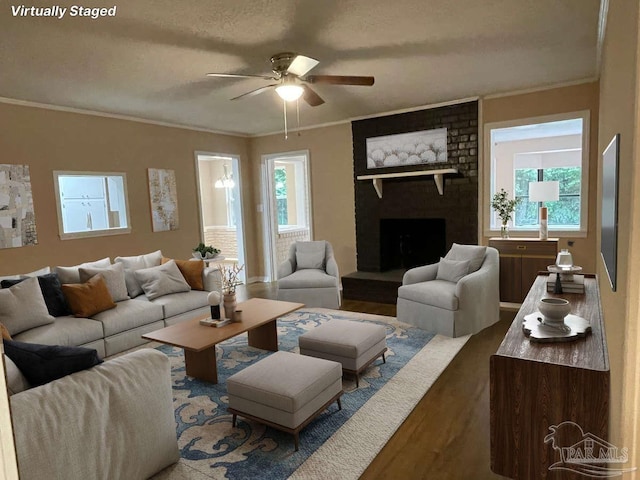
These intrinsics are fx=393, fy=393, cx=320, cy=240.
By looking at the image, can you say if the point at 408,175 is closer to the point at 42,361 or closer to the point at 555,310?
the point at 555,310

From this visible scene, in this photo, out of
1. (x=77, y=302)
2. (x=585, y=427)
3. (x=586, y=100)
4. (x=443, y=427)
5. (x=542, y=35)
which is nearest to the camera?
(x=585, y=427)

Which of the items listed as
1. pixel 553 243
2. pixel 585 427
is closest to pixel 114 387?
pixel 585 427

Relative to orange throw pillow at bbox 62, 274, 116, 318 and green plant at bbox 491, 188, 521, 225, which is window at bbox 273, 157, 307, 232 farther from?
orange throw pillow at bbox 62, 274, 116, 318

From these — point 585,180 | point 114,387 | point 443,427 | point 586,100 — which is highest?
point 586,100

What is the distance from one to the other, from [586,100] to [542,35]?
1746 millimetres

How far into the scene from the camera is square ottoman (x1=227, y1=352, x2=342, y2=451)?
2.29 meters

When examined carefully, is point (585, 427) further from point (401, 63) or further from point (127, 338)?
point (127, 338)

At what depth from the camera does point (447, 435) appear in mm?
2404

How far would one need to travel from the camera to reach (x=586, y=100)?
4.45 meters

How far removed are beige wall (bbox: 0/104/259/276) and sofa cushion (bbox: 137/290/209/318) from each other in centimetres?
129

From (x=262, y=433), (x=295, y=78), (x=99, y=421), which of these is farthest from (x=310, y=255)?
(x=99, y=421)

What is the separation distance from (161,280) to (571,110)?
508 centimetres

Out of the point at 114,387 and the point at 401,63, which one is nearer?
the point at 114,387

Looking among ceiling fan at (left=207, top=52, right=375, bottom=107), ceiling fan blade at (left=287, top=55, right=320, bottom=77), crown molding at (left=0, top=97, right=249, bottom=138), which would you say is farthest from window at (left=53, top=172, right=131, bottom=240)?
ceiling fan blade at (left=287, top=55, right=320, bottom=77)
